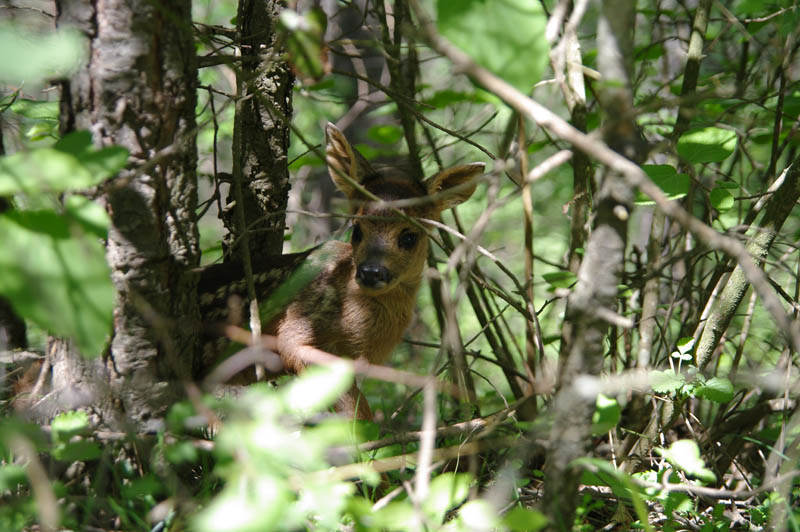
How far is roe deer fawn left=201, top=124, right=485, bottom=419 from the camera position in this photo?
12.0 ft

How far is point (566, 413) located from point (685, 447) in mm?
433

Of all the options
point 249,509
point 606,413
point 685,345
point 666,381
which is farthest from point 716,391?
point 249,509

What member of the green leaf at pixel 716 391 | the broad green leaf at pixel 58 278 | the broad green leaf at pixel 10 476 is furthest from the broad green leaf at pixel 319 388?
the green leaf at pixel 716 391

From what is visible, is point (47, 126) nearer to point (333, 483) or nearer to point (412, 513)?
point (333, 483)

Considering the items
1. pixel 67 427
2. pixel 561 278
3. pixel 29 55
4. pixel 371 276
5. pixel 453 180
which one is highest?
pixel 29 55

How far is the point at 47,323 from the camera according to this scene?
1.47m

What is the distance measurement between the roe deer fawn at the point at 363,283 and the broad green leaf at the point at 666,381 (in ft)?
4.83

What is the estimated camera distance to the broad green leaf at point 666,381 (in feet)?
8.39

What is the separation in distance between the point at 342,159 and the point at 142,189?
1897 mm

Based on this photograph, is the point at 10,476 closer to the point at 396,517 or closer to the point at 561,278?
the point at 396,517

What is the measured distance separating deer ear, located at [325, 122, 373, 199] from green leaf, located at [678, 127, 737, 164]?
5.58ft

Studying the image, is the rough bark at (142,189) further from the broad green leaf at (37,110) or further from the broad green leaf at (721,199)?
the broad green leaf at (721,199)

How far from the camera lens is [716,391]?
2.57 metres

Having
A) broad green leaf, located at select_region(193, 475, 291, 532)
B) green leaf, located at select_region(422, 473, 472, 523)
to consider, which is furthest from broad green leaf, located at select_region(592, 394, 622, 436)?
broad green leaf, located at select_region(193, 475, 291, 532)
